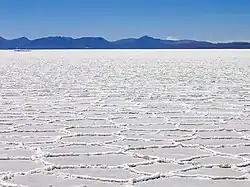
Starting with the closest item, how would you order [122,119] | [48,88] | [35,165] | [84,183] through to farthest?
[84,183] < [35,165] < [122,119] < [48,88]

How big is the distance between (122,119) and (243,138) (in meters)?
1.18

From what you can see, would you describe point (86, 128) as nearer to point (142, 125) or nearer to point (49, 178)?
point (142, 125)

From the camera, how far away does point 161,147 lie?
11.0 ft

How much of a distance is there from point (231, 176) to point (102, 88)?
5.24 metres

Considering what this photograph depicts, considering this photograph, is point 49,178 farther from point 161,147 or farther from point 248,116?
point 248,116

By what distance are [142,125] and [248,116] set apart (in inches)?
37.5

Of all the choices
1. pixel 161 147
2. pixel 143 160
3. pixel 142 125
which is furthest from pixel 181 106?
pixel 143 160

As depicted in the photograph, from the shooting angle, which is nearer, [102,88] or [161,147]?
[161,147]

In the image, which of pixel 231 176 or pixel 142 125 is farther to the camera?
pixel 142 125

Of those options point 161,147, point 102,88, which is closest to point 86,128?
point 161,147

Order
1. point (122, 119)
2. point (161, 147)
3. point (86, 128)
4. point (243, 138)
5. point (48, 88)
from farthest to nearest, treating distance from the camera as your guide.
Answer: point (48, 88)
point (122, 119)
point (86, 128)
point (243, 138)
point (161, 147)

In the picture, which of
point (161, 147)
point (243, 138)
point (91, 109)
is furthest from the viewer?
point (91, 109)

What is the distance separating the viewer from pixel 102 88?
7.80 meters

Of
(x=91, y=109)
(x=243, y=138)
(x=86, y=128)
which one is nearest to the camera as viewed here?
(x=243, y=138)
